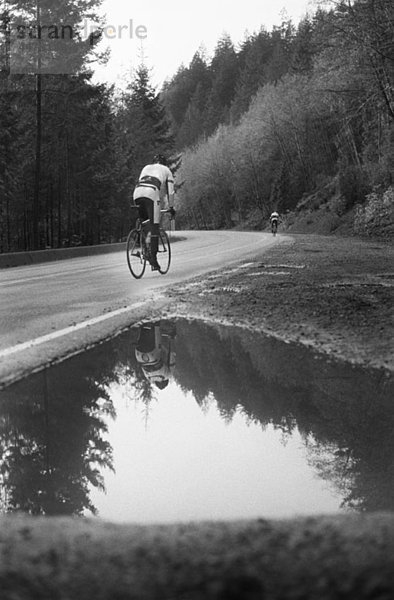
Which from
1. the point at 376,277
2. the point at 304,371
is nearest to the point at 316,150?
the point at 376,277

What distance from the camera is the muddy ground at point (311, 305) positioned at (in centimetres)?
486

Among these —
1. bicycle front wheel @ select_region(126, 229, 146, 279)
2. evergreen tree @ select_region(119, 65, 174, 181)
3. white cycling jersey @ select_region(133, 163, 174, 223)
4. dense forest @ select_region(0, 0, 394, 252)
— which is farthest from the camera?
evergreen tree @ select_region(119, 65, 174, 181)

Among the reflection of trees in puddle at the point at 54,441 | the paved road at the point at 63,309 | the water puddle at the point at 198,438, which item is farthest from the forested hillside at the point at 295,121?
the reflection of trees in puddle at the point at 54,441

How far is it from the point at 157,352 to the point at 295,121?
78956mm

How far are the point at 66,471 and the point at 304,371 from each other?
2.09m

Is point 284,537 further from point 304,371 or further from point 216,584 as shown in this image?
point 304,371

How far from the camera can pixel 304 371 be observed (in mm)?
4000

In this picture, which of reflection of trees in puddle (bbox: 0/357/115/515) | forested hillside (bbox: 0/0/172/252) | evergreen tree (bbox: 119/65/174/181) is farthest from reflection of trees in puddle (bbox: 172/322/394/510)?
evergreen tree (bbox: 119/65/174/181)

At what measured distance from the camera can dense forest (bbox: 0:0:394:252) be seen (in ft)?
90.3

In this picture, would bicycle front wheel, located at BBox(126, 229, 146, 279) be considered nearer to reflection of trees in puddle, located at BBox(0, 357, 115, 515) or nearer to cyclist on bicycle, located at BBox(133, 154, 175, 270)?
cyclist on bicycle, located at BBox(133, 154, 175, 270)

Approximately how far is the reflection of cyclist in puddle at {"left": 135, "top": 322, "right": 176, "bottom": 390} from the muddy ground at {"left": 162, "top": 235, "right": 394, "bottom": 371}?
0.78 metres

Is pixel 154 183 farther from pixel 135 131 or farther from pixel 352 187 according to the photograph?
pixel 135 131

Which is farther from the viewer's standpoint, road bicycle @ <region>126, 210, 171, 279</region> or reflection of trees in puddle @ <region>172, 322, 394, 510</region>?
road bicycle @ <region>126, 210, 171, 279</region>

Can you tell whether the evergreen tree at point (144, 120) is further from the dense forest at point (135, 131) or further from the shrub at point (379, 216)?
the shrub at point (379, 216)
